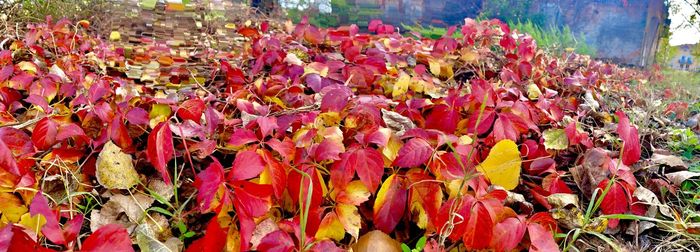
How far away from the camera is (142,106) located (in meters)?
1.02

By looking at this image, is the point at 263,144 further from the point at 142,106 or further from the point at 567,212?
the point at 567,212

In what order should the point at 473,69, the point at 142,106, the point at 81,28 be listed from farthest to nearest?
the point at 81,28
the point at 473,69
the point at 142,106

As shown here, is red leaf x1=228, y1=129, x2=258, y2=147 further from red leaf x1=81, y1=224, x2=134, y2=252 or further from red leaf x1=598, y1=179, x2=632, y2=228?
red leaf x1=598, y1=179, x2=632, y2=228

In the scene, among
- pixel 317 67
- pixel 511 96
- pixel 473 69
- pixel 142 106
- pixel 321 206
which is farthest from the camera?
pixel 473 69

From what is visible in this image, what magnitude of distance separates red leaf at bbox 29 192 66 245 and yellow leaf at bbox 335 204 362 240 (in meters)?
0.40

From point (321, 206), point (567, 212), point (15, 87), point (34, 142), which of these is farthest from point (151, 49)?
point (567, 212)

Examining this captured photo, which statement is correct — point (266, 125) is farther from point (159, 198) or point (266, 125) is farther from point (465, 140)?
point (465, 140)

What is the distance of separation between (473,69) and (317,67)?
23.9 inches

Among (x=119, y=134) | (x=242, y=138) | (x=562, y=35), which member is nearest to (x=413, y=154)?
(x=242, y=138)

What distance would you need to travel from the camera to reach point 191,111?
3.23ft

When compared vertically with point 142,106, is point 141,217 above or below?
below

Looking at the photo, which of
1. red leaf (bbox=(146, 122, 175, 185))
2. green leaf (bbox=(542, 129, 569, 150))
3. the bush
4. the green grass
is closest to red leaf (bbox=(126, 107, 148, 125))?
red leaf (bbox=(146, 122, 175, 185))

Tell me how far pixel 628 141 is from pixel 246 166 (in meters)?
0.76

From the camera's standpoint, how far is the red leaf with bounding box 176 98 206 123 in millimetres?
973
